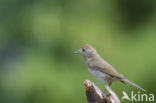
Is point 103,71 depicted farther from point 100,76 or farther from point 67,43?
point 67,43

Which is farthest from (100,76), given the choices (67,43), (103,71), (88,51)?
(67,43)

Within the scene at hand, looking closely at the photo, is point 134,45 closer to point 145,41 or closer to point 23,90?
point 145,41

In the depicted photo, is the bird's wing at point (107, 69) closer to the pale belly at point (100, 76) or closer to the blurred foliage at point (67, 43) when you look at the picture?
the pale belly at point (100, 76)

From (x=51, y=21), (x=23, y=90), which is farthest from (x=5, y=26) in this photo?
(x=23, y=90)

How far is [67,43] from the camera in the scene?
8.05 m

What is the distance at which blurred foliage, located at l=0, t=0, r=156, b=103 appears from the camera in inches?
298

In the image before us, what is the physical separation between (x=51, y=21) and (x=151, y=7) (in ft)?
5.55

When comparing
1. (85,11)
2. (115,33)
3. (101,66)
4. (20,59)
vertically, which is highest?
(85,11)

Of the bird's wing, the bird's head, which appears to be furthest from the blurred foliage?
the bird's wing

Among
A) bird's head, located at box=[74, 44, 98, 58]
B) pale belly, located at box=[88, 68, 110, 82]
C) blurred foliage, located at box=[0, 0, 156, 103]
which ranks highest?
blurred foliage, located at box=[0, 0, 156, 103]

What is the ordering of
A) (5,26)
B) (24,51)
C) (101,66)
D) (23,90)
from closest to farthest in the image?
(101,66) < (23,90) < (24,51) < (5,26)

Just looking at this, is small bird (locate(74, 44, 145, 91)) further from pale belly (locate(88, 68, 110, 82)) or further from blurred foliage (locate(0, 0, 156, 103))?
blurred foliage (locate(0, 0, 156, 103))

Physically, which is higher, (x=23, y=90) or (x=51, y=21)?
(x=51, y=21)

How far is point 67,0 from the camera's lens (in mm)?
8766
